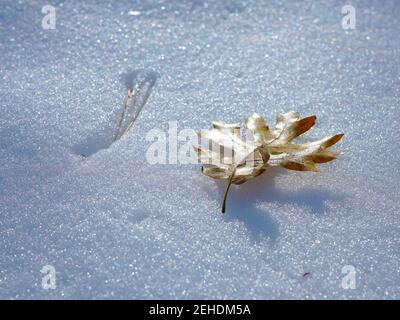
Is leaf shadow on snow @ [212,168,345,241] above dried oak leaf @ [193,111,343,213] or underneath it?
underneath

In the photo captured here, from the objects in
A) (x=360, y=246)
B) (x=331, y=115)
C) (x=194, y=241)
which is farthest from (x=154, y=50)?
(x=360, y=246)

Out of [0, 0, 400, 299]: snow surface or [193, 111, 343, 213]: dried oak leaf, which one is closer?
[0, 0, 400, 299]: snow surface

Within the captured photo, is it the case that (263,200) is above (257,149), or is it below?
below
